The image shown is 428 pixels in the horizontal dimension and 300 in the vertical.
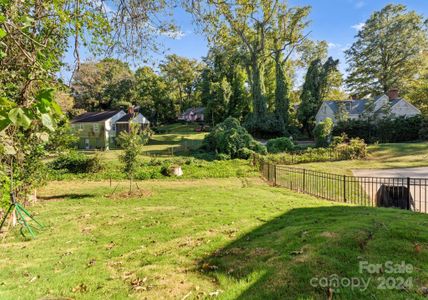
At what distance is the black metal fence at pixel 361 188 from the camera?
873 cm

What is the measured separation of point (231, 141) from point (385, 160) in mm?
11018

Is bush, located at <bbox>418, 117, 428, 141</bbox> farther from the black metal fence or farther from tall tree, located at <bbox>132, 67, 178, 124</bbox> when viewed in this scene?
tall tree, located at <bbox>132, 67, 178, 124</bbox>

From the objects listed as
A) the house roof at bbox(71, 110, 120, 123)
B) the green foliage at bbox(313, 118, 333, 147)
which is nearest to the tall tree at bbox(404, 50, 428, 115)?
the green foliage at bbox(313, 118, 333, 147)

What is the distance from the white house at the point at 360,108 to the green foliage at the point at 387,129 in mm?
1729

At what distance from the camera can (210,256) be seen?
414cm

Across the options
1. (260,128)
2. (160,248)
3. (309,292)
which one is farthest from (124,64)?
(260,128)

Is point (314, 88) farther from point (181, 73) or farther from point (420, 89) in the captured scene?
point (181, 73)

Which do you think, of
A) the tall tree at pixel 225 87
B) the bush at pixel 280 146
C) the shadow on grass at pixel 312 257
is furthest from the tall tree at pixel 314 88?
the shadow on grass at pixel 312 257

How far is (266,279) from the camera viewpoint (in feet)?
9.95

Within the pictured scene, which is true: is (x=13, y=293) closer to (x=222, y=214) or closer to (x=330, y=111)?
(x=222, y=214)

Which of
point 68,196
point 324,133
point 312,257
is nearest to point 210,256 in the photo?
point 312,257

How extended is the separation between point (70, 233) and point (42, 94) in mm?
5977

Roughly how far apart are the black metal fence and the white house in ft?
62.2

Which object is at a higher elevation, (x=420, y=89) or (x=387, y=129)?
(x=420, y=89)
